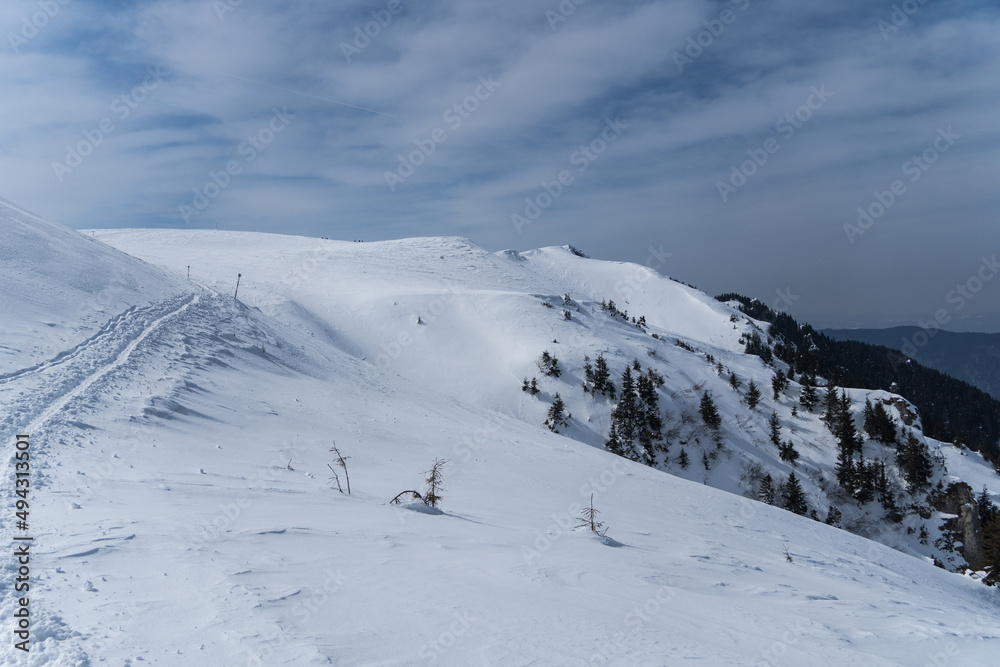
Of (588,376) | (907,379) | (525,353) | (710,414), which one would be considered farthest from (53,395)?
(907,379)

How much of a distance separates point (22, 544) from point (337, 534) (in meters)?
3.20

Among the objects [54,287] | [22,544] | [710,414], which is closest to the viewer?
[22,544]

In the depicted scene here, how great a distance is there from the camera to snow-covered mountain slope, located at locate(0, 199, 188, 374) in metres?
12.5

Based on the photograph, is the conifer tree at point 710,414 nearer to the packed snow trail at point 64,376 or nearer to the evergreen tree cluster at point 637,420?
the evergreen tree cluster at point 637,420

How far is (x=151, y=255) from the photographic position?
4956cm

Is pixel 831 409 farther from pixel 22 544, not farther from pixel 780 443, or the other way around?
pixel 22 544

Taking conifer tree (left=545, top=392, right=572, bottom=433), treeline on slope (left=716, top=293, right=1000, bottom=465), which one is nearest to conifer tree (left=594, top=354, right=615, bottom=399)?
conifer tree (left=545, top=392, right=572, bottom=433)

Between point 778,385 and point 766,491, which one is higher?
point 778,385

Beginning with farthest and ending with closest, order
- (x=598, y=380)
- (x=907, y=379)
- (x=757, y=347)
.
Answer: (x=907, y=379), (x=757, y=347), (x=598, y=380)

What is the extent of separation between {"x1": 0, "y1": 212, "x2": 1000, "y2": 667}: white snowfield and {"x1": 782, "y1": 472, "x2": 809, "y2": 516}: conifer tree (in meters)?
17.1

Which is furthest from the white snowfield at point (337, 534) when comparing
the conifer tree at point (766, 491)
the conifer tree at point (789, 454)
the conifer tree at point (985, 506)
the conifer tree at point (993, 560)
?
the conifer tree at point (985, 506)

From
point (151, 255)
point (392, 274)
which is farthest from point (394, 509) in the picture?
point (151, 255)

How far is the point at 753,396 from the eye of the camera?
4003 cm

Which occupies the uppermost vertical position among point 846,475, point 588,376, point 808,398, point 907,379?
point 907,379
